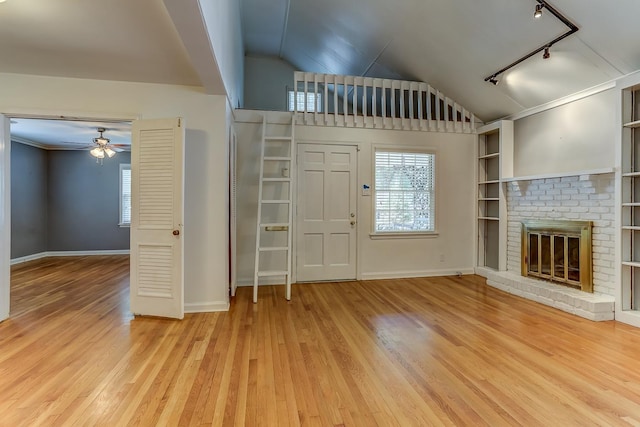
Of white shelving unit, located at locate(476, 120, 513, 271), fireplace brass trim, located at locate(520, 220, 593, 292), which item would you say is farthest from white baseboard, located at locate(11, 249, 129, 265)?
fireplace brass trim, located at locate(520, 220, 593, 292)

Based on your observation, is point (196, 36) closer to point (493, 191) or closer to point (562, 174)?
point (562, 174)

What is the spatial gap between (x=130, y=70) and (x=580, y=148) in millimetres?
5003

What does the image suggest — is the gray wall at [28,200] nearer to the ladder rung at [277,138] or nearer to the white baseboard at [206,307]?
the white baseboard at [206,307]

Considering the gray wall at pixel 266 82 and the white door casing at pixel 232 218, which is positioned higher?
the gray wall at pixel 266 82

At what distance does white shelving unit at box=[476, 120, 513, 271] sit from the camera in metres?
4.52

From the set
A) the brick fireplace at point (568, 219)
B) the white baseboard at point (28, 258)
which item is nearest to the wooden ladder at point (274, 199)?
the brick fireplace at point (568, 219)

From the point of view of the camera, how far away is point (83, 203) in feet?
22.3

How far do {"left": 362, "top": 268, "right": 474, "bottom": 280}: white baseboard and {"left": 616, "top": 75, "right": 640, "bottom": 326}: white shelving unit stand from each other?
2048mm

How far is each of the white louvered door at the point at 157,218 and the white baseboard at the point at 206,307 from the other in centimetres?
21

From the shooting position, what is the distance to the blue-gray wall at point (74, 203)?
21.2 feet

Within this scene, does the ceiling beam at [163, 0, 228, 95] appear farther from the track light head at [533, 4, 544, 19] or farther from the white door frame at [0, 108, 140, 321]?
the track light head at [533, 4, 544, 19]

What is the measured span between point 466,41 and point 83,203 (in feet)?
26.0

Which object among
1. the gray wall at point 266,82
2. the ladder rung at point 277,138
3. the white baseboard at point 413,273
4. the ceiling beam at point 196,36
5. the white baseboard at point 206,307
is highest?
the gray wall at point 266,82

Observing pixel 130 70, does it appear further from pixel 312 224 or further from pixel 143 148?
pixel 312 224
